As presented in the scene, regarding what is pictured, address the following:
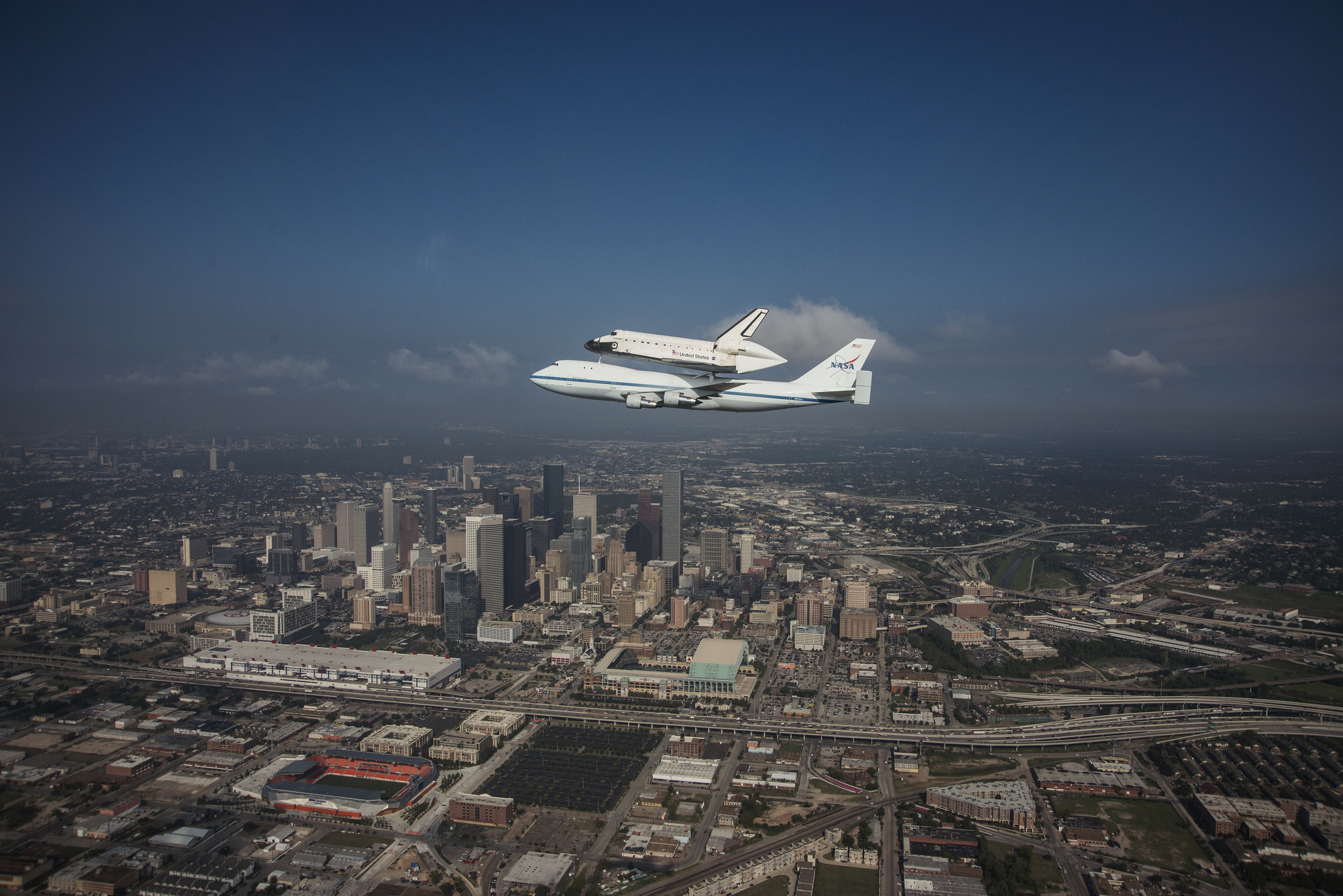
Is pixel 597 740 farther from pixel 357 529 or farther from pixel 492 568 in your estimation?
pixel 357 529

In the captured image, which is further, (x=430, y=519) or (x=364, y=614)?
(x=430, y=519)

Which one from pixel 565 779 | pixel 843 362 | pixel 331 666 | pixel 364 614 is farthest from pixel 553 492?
pixel 843 362

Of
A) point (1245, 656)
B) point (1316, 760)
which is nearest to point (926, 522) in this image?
point (1245, 656)

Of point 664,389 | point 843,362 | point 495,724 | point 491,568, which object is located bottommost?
point 495,724

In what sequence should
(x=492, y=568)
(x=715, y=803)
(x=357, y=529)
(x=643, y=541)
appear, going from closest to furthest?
1. (x=715, y=803)
2. (x=492, y=568)
3. (x=643, y=541)
4. (x=357, y=529)

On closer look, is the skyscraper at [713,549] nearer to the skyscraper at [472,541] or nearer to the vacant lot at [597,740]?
the skyscraper at [472,541]

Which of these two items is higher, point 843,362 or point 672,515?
point 843,362

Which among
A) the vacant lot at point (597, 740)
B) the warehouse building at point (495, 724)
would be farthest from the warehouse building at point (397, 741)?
the vacant lot at point (597, 740)

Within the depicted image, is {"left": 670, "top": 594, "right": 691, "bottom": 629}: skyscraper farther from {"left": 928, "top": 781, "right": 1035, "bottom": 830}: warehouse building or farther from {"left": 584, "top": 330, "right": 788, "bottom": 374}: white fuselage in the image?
{"left": 584, "top": 330, "right": 788, "bottom": 374}: white fuselage
